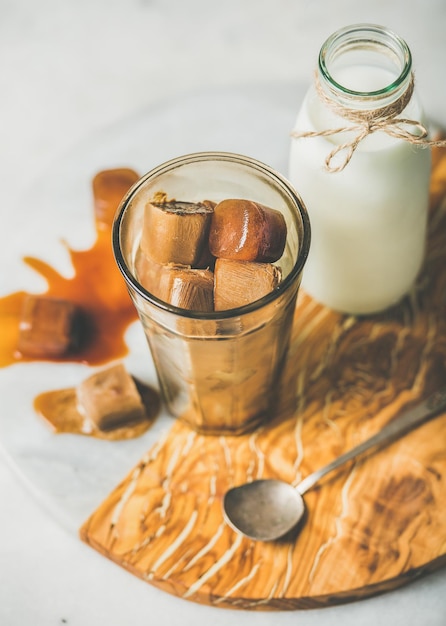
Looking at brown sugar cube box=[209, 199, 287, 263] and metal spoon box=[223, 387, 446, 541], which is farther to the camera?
metal spoon box=[223, 387, 446, 541]

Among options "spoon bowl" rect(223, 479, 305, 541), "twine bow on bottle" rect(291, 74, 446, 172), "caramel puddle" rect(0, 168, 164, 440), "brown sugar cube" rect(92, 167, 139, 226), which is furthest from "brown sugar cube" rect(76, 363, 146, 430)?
"twine bow on bottle" rect(291, 74, 446, 172)

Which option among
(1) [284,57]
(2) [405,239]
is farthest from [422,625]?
(1) [284,57]

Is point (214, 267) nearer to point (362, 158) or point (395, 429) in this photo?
point (362, 158)

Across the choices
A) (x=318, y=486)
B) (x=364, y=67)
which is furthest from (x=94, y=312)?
(x=364, y=67)

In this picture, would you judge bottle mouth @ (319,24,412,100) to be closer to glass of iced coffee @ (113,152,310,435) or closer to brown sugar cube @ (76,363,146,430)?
glass of iced coffee @ (113,152,310,435)

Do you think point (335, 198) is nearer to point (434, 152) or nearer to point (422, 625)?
point (434, 152)
